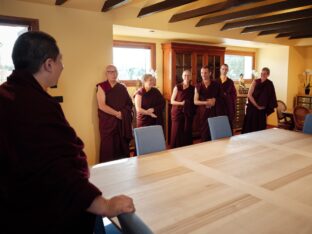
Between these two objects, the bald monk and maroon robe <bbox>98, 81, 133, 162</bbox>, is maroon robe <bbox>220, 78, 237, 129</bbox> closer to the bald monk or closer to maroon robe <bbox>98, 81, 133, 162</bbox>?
the bald monk

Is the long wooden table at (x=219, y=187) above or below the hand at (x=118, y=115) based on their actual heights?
below

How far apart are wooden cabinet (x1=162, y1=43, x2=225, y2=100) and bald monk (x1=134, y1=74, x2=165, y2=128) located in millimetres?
1120

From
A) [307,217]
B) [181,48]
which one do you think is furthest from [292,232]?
[181,48]

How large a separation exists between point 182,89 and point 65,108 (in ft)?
5.84

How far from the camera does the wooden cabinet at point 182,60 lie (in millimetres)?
4680

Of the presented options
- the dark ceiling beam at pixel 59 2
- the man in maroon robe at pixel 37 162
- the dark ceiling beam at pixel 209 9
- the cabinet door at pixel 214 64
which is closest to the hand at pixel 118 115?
the dark ceiling beam at pixel 59 2

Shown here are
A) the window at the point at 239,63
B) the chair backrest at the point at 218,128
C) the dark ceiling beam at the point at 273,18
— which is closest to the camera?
the chair backrest at the point at 218,128

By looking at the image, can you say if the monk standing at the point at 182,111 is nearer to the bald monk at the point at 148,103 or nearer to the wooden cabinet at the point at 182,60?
the bald monk at the point at 148,103

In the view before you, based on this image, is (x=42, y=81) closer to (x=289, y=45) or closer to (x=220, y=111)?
(x=220, y=111)

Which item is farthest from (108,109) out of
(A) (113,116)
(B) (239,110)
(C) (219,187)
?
(B) (239,110)

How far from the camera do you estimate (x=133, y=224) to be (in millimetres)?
877

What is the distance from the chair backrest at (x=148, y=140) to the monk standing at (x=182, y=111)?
1767mm

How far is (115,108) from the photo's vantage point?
3.26 m

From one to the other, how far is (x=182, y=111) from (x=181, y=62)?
1.19 m
